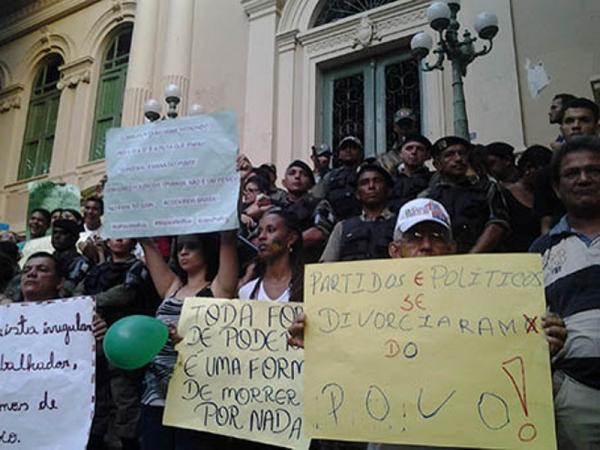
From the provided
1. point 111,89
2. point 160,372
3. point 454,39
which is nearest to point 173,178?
point 160,372

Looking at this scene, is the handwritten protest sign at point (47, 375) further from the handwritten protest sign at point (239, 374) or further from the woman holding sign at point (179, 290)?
the handwritten protest sign at point (239, 374)

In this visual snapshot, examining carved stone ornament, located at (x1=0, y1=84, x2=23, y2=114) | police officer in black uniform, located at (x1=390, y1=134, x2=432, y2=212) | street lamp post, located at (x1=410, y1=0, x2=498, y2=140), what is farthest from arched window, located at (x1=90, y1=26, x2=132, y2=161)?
police officer in black uniform, located at (x1=390, y1=134, x2=432, y2=212)

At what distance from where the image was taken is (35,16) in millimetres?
14289

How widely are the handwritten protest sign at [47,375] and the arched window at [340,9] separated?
7245 mm

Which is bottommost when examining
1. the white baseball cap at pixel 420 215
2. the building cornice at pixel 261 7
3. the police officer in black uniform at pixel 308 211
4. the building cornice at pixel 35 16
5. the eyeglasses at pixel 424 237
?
the eyeglasses at pixel 424 237

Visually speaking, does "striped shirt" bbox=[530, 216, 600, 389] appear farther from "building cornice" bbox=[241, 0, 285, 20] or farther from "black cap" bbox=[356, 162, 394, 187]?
"building cornice" bbox=[241, 0, 285, 20]

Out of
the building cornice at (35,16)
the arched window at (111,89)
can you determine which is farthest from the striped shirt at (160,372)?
the building cornice at (35,16)

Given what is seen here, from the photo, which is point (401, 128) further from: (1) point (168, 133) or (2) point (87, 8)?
(2) point (87, 8)

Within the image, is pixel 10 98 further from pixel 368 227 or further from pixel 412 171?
pixel 368 227

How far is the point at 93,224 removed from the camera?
570 centimetres

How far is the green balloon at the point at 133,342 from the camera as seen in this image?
8.03 feet

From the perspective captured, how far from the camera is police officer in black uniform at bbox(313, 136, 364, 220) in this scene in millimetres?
4285

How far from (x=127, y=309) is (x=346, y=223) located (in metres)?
1.31

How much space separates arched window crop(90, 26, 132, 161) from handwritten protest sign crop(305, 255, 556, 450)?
11021 mm
